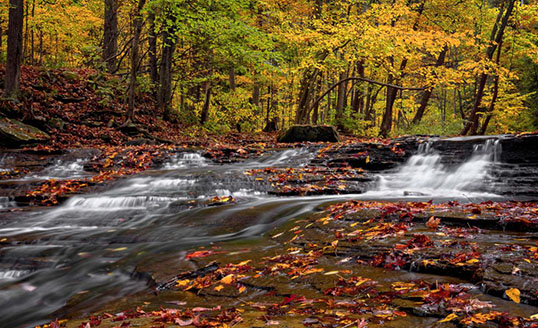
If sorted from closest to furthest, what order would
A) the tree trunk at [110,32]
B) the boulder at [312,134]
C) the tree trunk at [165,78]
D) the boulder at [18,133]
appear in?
the boulder at [18,133]
the boulder at [312,134]
the tree trunk at [165,78]
the tree trunk at [110,32]

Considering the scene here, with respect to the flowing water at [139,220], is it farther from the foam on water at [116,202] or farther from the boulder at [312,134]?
the boulder at [312,134]

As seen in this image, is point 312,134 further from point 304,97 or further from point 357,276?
point 357,276

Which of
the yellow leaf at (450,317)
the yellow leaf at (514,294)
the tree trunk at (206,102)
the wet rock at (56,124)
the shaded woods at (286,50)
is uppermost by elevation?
the shaded woods at (286,50)

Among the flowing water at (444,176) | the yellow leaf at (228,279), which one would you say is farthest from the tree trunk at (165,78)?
the yellow leaf at (228,279)

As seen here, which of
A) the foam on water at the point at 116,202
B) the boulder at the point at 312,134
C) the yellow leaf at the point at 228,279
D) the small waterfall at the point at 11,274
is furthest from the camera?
the boulder at the point at 312,134

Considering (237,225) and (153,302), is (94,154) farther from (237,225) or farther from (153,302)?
(153,302)

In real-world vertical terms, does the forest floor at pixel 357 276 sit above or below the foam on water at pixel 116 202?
above

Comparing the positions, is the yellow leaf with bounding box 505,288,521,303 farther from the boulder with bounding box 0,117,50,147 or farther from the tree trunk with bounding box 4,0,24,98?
the tree trunk with bounding box 4,0,24,98

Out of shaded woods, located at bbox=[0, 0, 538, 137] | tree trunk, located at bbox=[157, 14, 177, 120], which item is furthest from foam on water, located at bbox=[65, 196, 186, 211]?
tree trunk, located at bbox=[157, 14, 177, 120]

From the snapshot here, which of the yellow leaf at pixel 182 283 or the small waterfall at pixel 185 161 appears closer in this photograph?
the yellow leaf at pixel 182 283

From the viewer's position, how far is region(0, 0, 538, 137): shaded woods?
1332cm

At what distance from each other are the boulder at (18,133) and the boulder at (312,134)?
8894mm

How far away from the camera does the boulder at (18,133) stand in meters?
10.7

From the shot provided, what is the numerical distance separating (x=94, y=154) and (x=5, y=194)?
369 cm
